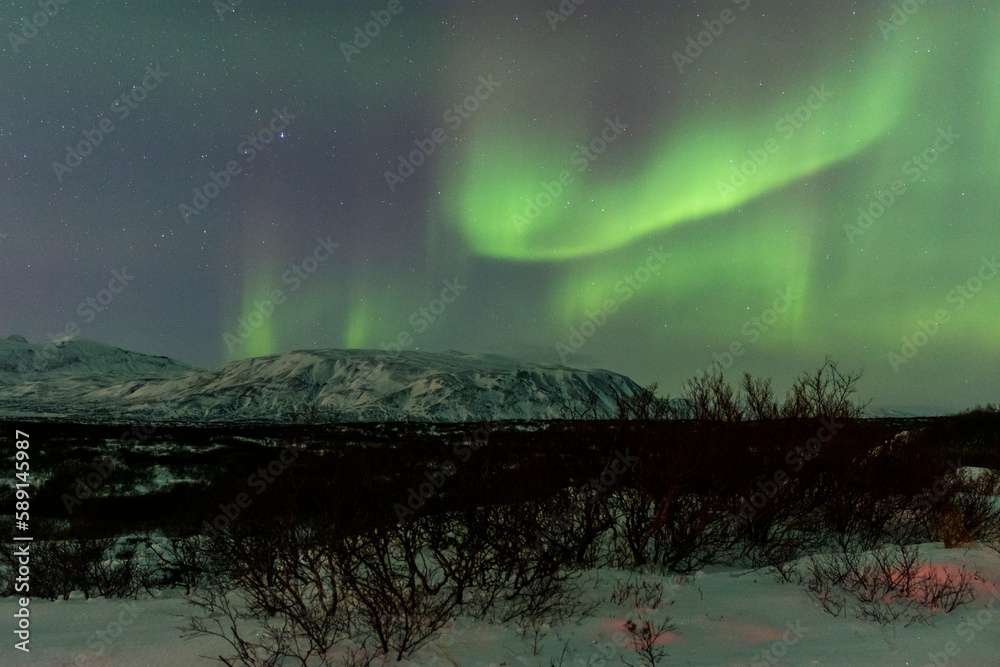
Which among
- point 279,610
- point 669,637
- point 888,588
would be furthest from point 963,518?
point 279,610

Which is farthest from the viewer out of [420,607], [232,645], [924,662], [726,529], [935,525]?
[935,525]

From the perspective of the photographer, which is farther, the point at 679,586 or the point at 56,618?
the point at 679,586

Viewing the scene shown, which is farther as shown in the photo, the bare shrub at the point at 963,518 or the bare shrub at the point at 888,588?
the bare shrub at the point at 963,518

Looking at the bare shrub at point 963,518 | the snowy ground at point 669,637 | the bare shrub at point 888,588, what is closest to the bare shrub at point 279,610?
the snowy ground at point 669,637

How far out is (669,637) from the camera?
5660 mm

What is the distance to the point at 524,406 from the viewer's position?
597ft

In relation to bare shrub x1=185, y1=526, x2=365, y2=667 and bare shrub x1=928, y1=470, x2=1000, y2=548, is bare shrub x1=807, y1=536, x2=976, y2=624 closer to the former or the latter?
bare shrub x1=928, y1=470, x2=1000, y2=548

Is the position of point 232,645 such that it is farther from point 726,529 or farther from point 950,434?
point 950,434

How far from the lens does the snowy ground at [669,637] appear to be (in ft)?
17.1

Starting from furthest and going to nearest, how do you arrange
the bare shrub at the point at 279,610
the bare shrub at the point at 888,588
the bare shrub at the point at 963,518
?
1. the bare shrub at the point at 963,518
2. the bare shrub at the point at 888,588
3. the bare shrub at the point at 279,610

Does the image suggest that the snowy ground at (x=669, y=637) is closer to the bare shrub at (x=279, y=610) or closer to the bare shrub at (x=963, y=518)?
the bare shrub at (x=279, y=610)

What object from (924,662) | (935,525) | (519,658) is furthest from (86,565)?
(935,525)

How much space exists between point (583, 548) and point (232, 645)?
14.5ft

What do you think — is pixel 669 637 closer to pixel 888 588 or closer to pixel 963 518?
pixel 888 588
